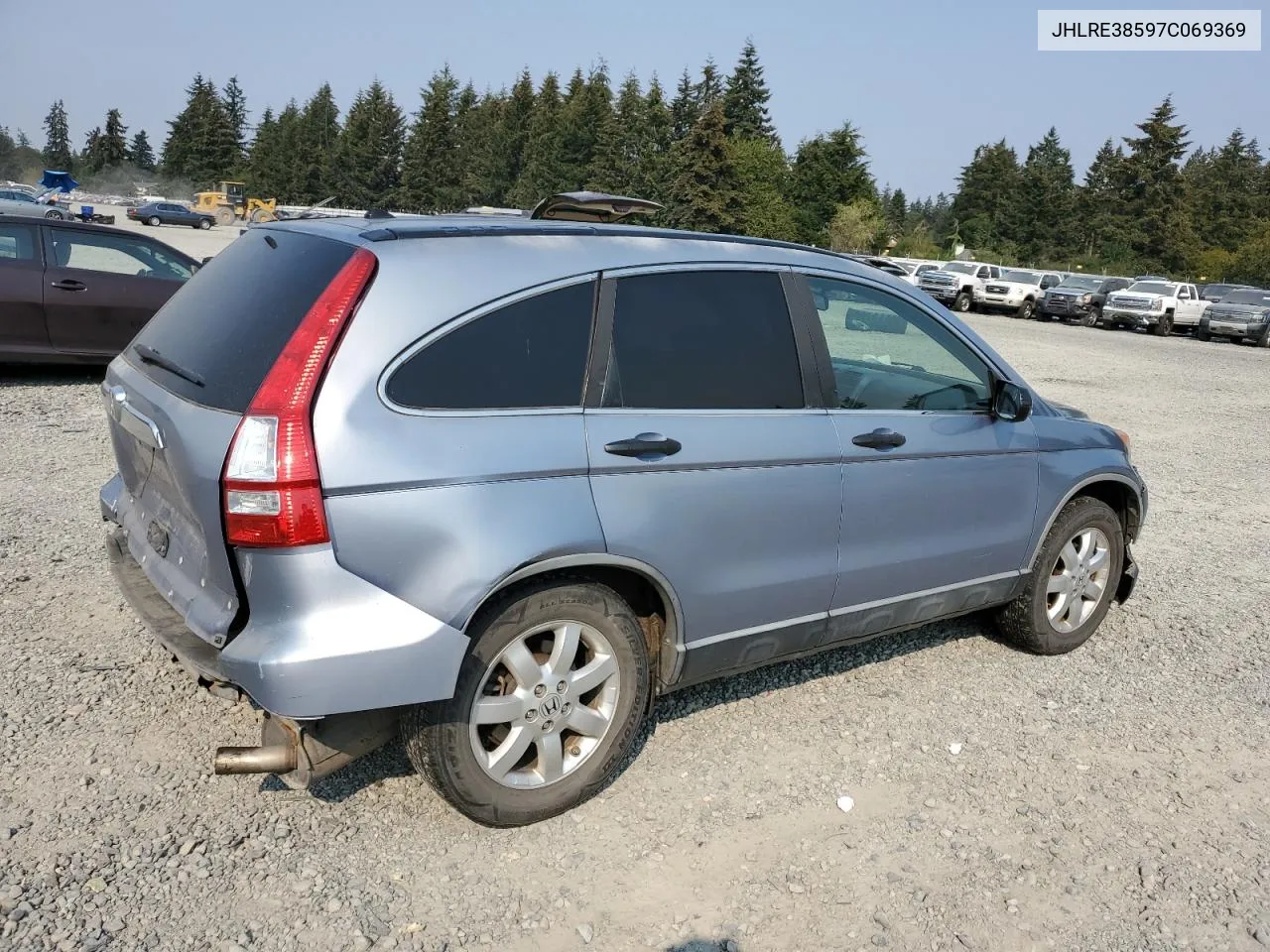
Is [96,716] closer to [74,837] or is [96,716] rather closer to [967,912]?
[74,837]

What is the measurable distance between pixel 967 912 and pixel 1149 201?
7994 cm

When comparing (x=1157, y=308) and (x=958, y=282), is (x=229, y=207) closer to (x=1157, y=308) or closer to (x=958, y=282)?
(x=958, y=282)

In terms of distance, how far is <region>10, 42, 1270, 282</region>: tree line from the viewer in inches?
2677

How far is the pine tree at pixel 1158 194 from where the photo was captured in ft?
226

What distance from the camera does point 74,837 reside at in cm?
311

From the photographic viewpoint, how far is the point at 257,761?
9.93ft

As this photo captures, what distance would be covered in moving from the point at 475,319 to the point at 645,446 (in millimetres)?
657

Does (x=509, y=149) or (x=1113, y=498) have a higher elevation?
(x=509, y=149)

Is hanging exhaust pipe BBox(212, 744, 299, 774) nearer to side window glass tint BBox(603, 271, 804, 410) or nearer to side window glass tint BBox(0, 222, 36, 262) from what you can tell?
side window glass tint BBox(603, 271, 804, 410)

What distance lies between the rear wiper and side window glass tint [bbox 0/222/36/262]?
23.0ft

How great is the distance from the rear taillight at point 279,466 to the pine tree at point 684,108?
280 feet

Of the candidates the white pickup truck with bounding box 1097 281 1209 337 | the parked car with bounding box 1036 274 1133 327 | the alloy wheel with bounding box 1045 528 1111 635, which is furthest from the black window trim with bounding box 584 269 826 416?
the parked car with bounding box 1036 274 1133 327

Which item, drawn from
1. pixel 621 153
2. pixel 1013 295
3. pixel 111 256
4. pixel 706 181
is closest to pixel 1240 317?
pixel 1013 295

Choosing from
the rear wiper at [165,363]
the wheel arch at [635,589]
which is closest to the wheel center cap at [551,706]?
the wheel arch at [635,589]
